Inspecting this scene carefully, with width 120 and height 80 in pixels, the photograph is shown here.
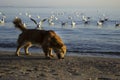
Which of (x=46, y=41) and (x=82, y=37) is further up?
(x=46, y=41)

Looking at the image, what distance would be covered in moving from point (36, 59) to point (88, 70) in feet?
8.55

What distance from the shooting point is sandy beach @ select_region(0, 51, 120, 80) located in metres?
8.50

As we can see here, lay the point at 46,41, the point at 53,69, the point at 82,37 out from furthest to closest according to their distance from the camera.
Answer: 1. the point at 82,37
2. the point at 46,41
3. the point at 53,69

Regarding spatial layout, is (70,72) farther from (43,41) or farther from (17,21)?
(17,21)

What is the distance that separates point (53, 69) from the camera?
377 inches

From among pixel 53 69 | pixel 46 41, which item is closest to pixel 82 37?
pixel 46 41

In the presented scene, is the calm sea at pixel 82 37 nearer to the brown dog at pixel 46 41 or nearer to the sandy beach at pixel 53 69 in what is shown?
the brown dog at pixel 46 41

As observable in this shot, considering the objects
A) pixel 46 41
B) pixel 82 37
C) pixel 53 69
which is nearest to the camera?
pixel 53 69

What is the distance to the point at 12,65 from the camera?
10.2m

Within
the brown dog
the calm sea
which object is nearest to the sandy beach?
the brown dog

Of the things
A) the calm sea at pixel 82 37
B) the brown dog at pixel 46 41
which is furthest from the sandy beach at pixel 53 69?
the calm sea at pixel 82 37

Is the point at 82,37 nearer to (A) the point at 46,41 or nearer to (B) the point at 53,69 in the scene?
(A) the point at 46,41

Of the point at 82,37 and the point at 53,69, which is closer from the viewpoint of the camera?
the point at 53,69

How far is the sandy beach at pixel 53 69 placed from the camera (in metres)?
8.50
